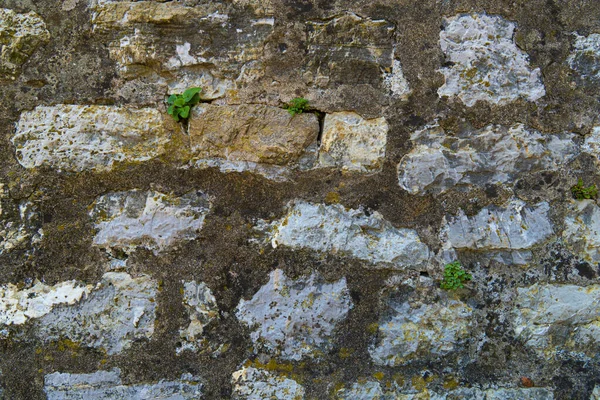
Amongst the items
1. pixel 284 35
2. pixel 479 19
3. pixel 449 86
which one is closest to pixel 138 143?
pixel 284 35

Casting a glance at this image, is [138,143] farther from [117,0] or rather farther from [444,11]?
[444,11]

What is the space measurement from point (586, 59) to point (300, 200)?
1.17 meters

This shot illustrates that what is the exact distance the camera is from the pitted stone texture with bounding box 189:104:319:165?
5.54 ft

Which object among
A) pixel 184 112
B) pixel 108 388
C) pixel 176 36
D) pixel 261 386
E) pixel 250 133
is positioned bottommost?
pixel 261 386

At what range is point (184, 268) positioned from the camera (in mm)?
1684

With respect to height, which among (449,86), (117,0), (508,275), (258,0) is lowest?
(508,275)

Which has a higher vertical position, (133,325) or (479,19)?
(479,19)

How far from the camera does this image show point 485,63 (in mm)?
1703

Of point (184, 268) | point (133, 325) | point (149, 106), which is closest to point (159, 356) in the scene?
point (133, 325)

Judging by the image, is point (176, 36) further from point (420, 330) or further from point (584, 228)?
point (584, 228)

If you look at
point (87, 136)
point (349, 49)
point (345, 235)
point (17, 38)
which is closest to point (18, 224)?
point (87, 136)

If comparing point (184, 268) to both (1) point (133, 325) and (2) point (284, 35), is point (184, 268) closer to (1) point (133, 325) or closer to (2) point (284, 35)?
(1) point (133, 325)

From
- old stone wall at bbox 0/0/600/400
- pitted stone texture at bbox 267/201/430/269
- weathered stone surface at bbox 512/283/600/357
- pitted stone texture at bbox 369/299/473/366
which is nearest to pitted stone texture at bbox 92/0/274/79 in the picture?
old stone wall at bbox 0/0/600/400

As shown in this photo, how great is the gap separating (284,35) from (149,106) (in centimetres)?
55
